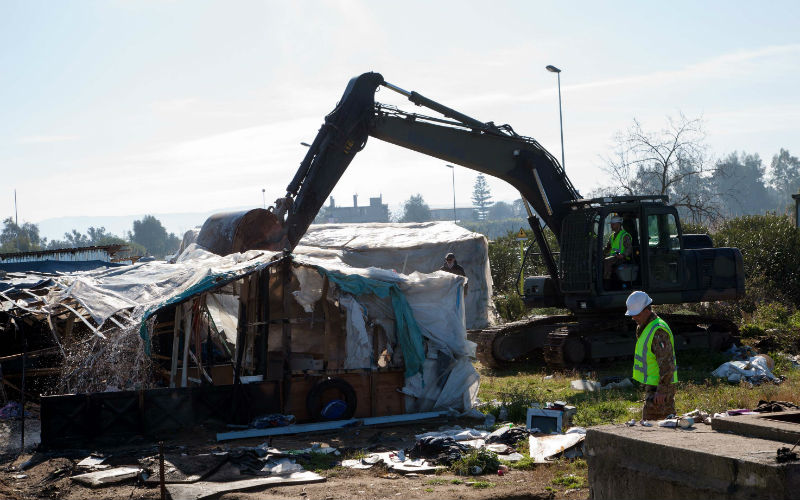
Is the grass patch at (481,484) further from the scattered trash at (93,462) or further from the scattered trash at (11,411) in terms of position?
the scattered trash at (11,411)

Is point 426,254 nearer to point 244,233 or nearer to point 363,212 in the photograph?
point 244,233

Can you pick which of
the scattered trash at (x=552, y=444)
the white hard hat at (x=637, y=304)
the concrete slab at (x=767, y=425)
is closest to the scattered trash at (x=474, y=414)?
the scattered trash at (x=552, y=444)

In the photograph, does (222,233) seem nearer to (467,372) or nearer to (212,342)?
(212,342)

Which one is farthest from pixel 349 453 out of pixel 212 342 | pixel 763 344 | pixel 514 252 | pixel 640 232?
pixel 514 252

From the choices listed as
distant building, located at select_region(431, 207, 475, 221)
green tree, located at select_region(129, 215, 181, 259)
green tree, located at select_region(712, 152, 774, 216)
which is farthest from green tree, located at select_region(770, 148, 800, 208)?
green tree, located at select_region(129, 215, 181, 259)

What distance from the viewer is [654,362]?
8.12 meters

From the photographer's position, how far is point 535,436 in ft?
33.8

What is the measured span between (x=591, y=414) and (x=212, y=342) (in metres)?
6.81

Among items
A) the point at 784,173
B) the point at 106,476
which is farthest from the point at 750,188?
the point at 106,476

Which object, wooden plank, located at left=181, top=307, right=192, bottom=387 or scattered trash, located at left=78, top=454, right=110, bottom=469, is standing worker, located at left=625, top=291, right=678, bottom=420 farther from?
wooden plank, located at left=181, top=307, right=192, bottom=387

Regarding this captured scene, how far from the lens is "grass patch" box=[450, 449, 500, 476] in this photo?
8875mm

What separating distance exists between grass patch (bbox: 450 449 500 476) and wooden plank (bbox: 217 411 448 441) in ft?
9.45

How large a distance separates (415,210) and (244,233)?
119837 mm

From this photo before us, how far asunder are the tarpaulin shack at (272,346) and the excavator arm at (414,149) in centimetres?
191
